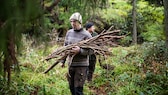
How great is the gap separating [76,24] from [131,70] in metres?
4.04

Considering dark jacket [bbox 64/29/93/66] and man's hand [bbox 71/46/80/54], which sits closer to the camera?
man's hand [bbox 71/46/80/54]

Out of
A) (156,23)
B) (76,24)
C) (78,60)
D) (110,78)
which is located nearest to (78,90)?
(78,60)

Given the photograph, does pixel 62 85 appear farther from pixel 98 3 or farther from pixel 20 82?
pixel 98 3

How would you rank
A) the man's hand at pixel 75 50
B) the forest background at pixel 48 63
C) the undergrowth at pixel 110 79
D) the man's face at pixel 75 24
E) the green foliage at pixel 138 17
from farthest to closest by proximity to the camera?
the green foliage at pixel 138 17, the undergrowth at pixel 110 79, the man's face at pixel 75 24, the man's hand at pixel 75 50, the forest background at pixel 48 63

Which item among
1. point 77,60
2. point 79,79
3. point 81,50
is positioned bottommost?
point 79,79

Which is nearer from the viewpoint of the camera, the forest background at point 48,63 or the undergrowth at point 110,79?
the forest background at point 48,63

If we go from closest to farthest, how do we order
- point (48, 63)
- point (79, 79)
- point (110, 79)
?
point (79, 79) < point (110, 79) < point (48, 63)

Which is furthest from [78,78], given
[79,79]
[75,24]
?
[75,24]

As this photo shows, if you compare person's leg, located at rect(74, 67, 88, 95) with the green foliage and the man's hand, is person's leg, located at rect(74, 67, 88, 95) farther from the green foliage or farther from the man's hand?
the green foliage

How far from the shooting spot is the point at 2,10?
194 centimetres

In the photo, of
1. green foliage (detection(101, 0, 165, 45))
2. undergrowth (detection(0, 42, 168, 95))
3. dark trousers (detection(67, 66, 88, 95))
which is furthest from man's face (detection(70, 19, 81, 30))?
green foliage (detection(101, 0, 165, 45))

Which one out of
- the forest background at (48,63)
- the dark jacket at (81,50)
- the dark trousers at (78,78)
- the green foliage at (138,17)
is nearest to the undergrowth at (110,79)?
the forest background at (48,63)

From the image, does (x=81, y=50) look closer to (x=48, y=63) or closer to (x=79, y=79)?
(x=79, y=79)

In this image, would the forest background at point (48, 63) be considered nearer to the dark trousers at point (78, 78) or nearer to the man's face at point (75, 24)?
the man's face at point (75, 24)
